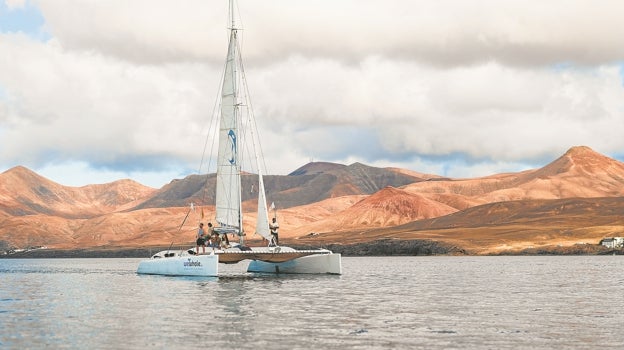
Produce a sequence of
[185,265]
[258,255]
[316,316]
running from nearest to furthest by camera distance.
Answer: [316,316]
[258,255]
[185,265]

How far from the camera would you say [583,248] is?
539 ft

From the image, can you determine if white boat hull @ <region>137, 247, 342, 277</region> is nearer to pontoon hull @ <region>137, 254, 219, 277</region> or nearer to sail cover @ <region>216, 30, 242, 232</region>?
pontoon hull @ <region>137, 254, 219, 277</region>

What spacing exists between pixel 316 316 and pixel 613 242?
470 ft

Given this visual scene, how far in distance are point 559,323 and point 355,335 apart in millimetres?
9435

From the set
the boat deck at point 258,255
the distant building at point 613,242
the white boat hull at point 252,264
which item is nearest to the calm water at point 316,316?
the boat deck at point 258,255

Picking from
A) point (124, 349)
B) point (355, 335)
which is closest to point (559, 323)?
point (355, 335)

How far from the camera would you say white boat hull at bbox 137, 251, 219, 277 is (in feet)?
210

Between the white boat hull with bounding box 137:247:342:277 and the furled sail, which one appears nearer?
the white boat hull with bounding box 137:247:342:277

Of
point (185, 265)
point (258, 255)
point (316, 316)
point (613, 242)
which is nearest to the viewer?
point (316, 316)

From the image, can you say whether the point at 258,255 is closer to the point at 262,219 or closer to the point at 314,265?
the point at 262,219

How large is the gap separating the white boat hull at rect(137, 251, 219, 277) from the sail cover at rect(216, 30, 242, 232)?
4547mm

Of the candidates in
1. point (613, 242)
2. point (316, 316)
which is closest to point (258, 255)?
point (316, 316)

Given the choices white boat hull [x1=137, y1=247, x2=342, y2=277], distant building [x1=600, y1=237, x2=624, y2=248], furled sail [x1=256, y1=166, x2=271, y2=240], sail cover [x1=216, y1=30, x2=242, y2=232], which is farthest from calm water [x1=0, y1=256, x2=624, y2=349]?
distant building [x1=600, y1=237, x2=624, y2=248]

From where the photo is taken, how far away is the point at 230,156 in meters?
68.2
